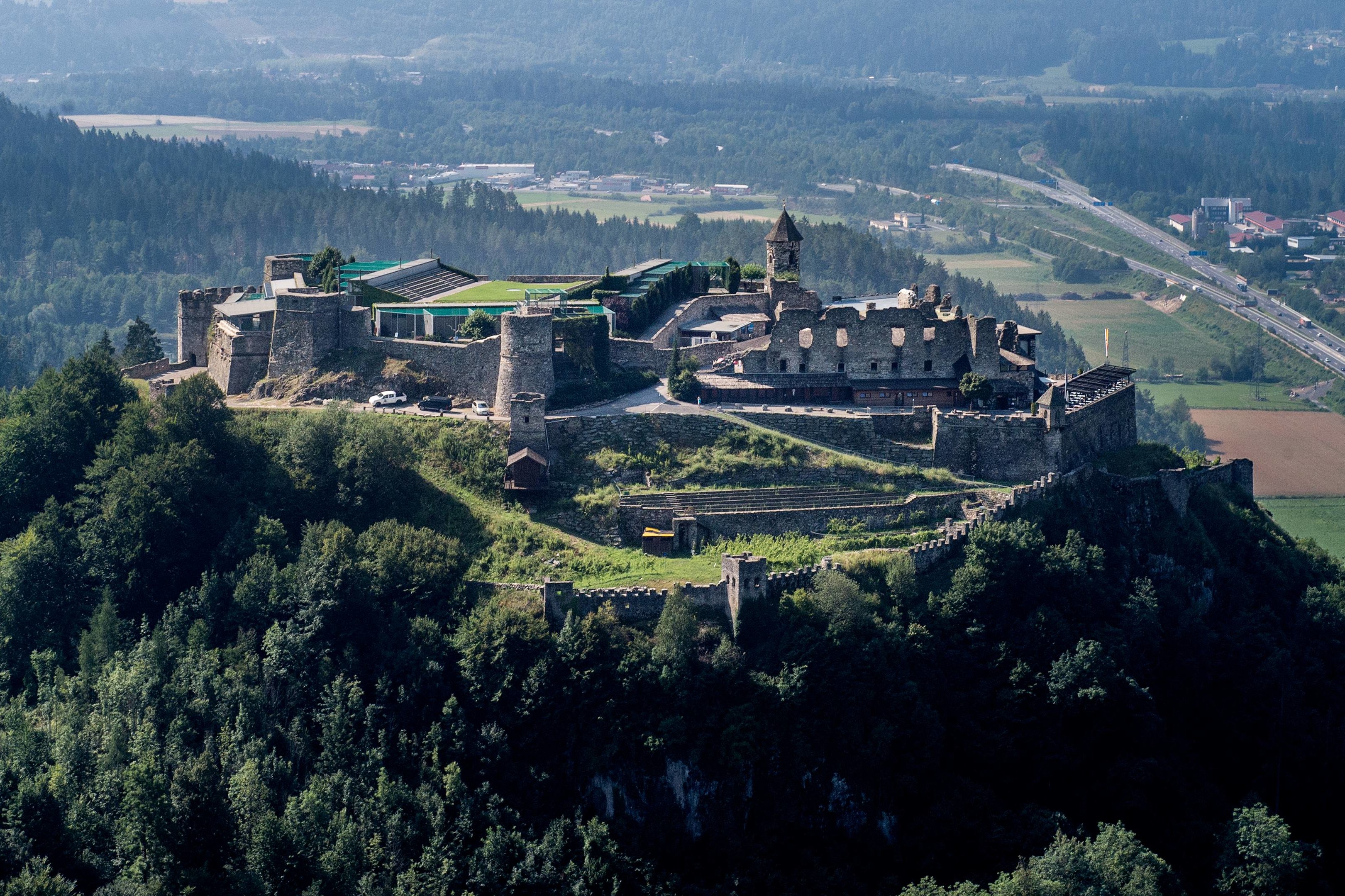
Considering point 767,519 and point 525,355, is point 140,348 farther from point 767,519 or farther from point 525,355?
point 767,519

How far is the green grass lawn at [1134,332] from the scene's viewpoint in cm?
11894

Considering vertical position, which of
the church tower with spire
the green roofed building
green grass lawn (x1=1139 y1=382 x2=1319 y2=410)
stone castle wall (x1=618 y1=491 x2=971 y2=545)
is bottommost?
green grass lawn (x1=1139 y1=382 x2=1319 y2=410)

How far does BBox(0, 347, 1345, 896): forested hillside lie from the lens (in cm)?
4453

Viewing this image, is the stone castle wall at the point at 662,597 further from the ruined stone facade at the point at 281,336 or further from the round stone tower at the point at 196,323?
the round stone tower at the point at 196,323

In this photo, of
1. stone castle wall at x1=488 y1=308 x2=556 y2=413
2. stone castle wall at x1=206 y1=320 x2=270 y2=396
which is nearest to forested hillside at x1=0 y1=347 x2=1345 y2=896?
stone castle wall at x1=488 y1=308 x2=556 y2=413

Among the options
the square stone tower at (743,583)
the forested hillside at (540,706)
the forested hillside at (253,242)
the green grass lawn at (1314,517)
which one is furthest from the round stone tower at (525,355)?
the forested hillside at (253,242)

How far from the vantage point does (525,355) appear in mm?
55469

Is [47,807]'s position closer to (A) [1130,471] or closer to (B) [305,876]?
(B) [305,876]

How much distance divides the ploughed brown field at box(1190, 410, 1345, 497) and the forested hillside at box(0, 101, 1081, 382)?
10.1m

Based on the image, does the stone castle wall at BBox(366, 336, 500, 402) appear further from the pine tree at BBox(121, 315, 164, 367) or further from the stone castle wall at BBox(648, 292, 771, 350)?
the pine tree at BBox(121, 315, 164, 367)

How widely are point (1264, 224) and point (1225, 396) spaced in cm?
5410

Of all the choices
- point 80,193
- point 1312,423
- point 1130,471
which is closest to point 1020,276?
point 1312,423

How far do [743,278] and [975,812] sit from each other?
87.9 ft

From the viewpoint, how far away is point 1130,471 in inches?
→ 2240
